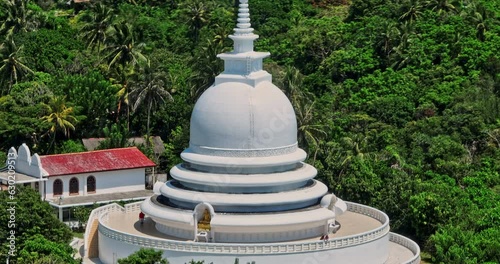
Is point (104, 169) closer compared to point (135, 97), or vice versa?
point (104, 169)

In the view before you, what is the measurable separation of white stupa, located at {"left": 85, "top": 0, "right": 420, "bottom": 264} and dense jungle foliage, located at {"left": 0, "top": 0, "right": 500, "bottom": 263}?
5260 mm

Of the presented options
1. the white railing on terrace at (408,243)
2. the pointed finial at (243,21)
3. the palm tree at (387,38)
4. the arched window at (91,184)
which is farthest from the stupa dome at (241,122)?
the palm tree at (387,38)

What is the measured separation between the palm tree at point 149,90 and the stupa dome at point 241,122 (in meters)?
21.1

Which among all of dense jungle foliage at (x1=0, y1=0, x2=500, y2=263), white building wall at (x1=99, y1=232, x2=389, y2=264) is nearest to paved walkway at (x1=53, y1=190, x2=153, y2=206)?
dense jungle foliage at (x1=0, y1=0, x2=500, y2=263)

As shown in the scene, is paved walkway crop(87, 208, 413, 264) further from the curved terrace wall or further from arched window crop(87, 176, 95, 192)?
arched window crop(87, 176, 95, 192)

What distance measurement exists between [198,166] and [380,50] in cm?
3295

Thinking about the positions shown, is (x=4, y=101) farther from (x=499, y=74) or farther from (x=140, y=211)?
(x=499, y=74)

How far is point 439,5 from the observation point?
3543 inches

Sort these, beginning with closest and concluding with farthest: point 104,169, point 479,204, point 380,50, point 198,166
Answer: point 198,166 < point 479,204 < point 104,169 < point 380,50

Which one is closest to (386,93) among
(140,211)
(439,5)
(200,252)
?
(439,5)

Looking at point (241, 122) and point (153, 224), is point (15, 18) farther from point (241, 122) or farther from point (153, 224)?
point (241, 122)

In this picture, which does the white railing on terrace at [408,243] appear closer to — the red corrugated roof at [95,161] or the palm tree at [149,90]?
the red corrugated roof at [95,161]

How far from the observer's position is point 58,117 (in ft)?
238

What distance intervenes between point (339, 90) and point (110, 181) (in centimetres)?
1841
